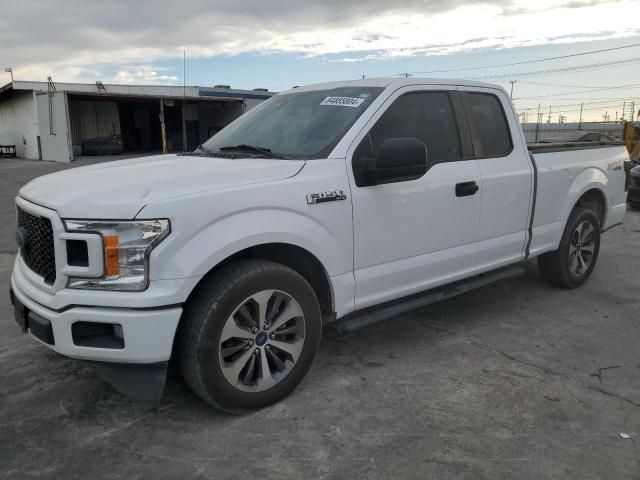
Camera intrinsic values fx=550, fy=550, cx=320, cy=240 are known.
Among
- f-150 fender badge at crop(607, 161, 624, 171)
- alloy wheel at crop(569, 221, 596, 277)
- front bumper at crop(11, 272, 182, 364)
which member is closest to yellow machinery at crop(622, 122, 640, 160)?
f-150 fender badge at crop(607, 161, 624, 171)

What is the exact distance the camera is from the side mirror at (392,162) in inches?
131

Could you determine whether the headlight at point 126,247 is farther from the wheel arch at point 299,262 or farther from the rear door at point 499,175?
the rear door at point 499,175

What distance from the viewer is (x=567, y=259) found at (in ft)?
17.5

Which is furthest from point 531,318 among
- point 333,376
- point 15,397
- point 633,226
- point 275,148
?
point 633,226

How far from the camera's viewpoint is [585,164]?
5.34 metres

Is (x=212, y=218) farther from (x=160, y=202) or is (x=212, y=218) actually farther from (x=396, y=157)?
(x=396, y=157)

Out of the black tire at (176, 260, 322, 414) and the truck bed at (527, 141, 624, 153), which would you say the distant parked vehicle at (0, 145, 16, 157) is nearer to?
the truck bed at (527, 141, 624, 153)

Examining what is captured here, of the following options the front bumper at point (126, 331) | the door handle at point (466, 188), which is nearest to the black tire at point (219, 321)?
the front bumper at point (126, 331)

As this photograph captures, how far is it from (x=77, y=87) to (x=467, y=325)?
4078 centimetres

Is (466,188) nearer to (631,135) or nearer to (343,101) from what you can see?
(343,101)

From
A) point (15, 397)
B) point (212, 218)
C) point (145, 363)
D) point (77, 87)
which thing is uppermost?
point (77, 87)

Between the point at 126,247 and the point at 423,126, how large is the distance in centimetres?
233

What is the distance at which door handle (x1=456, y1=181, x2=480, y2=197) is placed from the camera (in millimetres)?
4000

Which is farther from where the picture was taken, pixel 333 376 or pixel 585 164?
pixel 585 164
